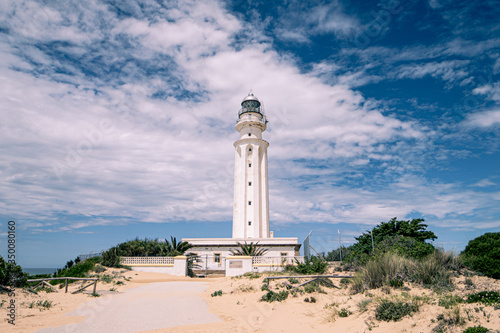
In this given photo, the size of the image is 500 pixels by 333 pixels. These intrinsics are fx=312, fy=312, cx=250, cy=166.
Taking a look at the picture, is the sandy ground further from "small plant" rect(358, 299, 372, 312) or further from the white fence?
the white fence

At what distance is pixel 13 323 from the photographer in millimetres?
8406

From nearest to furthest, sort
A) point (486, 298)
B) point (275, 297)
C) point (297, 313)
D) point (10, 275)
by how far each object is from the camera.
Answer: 1. point (486, 298)
2. point (297, 313)
3. point (275, 297)
4. point (10, 275)

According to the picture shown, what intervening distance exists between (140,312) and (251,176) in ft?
82.2

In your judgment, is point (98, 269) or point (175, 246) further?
point (175, 246)

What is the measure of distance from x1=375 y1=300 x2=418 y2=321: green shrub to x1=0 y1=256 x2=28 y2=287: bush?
12978mm

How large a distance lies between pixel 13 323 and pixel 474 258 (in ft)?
50.0

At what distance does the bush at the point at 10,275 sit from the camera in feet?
38.7

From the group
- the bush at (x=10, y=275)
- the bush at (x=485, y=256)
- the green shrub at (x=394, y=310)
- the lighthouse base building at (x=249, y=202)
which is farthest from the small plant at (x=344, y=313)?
the lighthouse base building at (x=249, y=202)

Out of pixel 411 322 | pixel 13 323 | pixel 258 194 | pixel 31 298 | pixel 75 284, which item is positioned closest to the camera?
pixel 411 322

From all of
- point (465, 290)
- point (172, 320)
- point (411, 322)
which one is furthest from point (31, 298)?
point (465, 290)

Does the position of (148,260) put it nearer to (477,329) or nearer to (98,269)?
(98,269)

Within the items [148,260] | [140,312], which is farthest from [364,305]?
[148,260]

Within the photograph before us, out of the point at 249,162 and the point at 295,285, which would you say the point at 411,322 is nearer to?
the point at 295,285

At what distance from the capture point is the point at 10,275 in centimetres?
1204
